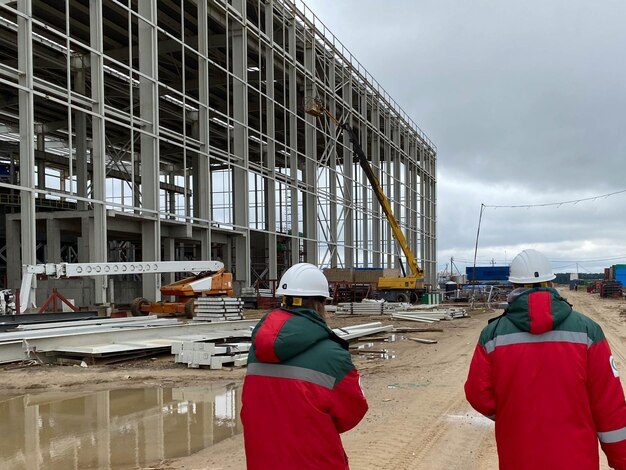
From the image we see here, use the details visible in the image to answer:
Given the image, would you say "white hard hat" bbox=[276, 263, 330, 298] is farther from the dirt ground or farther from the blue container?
the blue container

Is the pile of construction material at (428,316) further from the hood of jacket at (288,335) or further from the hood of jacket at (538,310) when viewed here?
the hood of jacket at (288,335)

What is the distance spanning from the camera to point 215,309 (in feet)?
61.2

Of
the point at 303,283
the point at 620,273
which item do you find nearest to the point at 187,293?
the point at 303,283

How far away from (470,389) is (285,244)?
32102mm

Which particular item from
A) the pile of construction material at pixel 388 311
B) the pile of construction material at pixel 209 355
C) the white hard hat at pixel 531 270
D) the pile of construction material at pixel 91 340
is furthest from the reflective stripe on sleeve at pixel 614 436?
the pile of construction material at pixel 388 311

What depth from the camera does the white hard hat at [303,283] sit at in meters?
2.76

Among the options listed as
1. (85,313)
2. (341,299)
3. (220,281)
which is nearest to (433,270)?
(341,299)

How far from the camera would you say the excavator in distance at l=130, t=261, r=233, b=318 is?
2073 centimetres

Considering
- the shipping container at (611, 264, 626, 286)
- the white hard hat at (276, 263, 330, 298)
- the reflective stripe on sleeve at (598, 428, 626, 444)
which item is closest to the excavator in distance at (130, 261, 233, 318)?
the white hard hat at (276, 263, 330, 298)

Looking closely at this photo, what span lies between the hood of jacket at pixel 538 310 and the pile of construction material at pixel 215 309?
1640 cm

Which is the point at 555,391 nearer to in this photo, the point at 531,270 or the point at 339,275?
the point at 531,270

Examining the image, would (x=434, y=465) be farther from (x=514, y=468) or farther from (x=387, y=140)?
(x=387, y=140)

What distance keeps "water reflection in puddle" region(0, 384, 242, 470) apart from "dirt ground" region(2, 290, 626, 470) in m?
0.44

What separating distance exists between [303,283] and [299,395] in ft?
1.86
